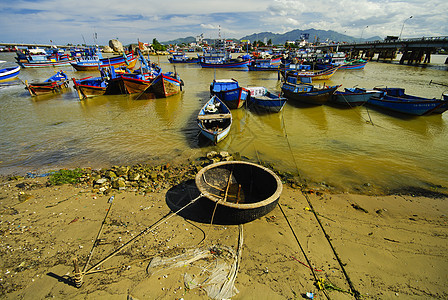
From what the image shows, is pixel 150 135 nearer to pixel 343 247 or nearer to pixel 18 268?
pixel 18 268

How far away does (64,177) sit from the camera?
782 cm

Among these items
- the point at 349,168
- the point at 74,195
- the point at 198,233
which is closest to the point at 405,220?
the point at 349,168

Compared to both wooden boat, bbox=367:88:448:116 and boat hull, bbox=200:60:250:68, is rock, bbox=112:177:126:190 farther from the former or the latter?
boat hull, bbox=200:60:250:68

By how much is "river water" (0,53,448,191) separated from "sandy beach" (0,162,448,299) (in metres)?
2.37

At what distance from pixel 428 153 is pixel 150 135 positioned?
54.1ft

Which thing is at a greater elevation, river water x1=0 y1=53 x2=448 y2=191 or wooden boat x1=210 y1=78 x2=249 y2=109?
wooden boat x1=210 y1=78 x2=249 y2=109

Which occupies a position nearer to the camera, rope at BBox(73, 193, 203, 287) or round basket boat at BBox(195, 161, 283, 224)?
rope at BBox(73, 193, 203, 287)

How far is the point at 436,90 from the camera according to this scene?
23781mm

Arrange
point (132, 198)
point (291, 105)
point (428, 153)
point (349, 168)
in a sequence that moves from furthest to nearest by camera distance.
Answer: point (291, 105) → point (428, 153) → point (349, 168) → point (132, 198)

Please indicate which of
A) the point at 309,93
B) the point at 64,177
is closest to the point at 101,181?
the point at 64,177

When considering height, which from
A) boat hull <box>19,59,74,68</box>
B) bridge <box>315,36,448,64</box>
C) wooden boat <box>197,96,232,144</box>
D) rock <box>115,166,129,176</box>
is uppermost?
bridge <box>315,36,448,64</box>

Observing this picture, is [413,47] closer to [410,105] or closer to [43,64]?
[410,105]

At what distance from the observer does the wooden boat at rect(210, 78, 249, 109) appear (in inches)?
642

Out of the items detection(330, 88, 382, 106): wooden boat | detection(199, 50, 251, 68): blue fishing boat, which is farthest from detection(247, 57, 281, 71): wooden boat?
detection(330, 88, 382, 106): wooden boat
